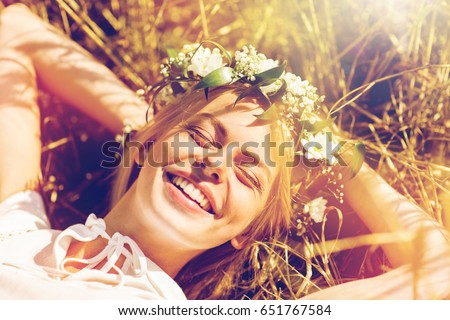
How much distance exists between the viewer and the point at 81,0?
2109mm

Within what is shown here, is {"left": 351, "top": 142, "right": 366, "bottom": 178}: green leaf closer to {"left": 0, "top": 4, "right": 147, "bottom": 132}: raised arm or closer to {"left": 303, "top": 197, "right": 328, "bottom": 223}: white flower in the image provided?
{"left": 303, "top": 197, "right": 328, "bottom": 223}: white flower

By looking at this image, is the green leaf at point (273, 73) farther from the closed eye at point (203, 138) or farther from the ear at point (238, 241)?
the ear at point (238, 241)

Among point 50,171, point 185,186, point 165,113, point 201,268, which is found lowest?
point 201,268

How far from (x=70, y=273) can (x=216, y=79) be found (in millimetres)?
675

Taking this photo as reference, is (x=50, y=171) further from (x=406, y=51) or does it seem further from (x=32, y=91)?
(x=406, y=51)

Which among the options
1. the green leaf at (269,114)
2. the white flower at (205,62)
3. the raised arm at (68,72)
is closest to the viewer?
the green leaf at (269,114)

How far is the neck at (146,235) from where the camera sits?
146 cm

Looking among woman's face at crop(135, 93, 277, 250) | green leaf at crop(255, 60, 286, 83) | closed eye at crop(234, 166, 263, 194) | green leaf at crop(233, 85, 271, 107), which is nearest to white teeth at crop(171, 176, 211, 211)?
woman's face at crop(135, 93, 277, 250)

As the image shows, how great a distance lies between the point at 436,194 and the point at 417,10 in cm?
73

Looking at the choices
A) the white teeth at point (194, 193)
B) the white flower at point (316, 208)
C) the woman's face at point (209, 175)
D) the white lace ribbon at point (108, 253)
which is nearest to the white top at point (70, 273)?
the white lace ribbon at point (108, 253)

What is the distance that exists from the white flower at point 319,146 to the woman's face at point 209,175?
0.11m

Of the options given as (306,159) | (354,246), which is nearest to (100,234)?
(306,159)

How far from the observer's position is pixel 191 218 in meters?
1.39

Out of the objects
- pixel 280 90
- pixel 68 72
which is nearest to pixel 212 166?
pixel 280 90
